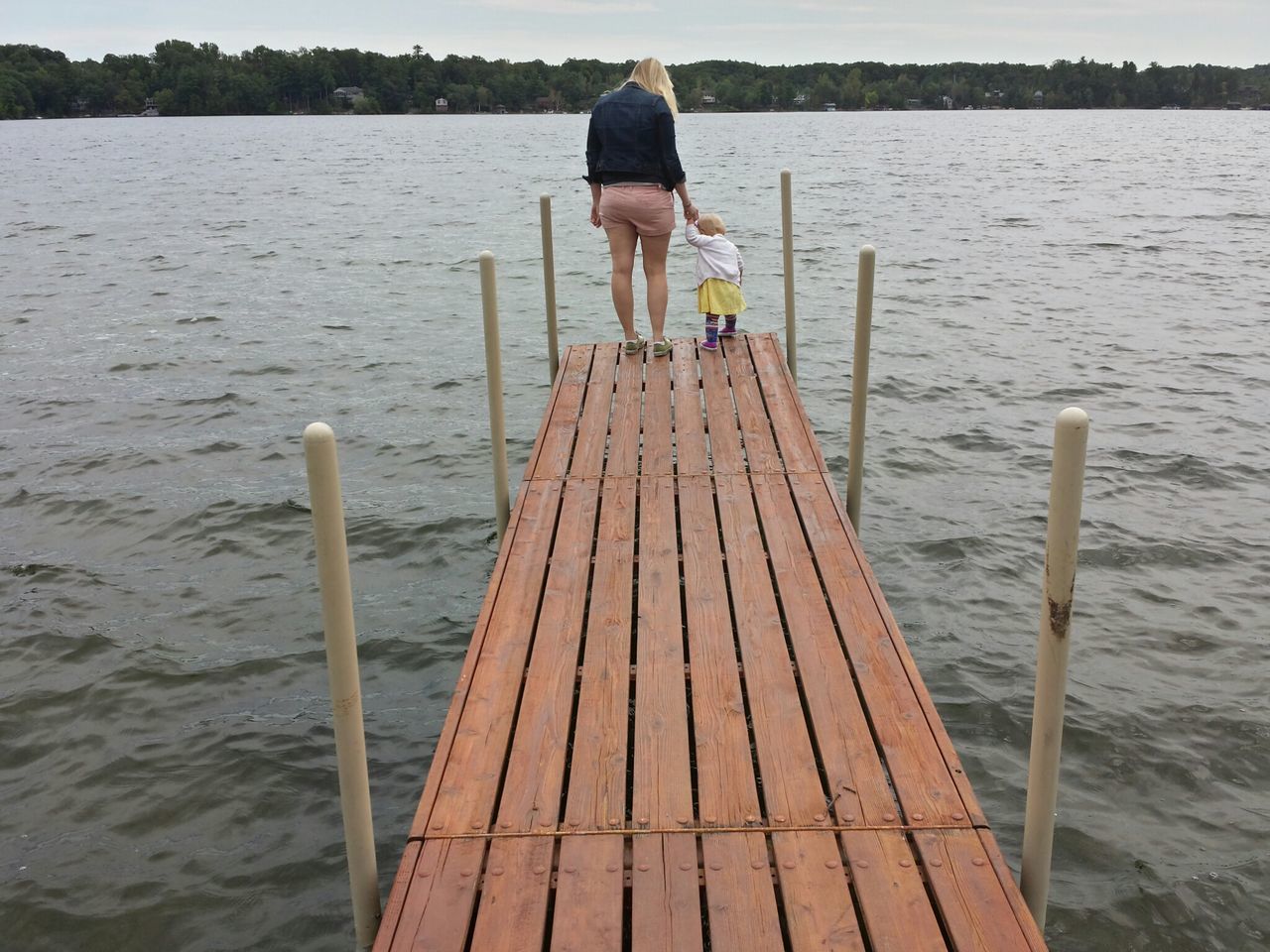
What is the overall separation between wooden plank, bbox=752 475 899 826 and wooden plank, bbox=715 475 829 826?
0.05 metres

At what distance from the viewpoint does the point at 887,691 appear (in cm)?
392

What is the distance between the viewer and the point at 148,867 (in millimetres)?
4402

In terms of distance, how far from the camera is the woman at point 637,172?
719cm

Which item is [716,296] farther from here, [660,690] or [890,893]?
[890,893]

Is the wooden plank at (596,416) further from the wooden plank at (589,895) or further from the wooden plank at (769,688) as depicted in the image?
the wooden plank at (589,895)

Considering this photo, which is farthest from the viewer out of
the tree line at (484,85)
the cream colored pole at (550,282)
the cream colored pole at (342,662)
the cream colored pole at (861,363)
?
the tree line at (484,85)

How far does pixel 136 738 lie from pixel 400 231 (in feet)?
70.0

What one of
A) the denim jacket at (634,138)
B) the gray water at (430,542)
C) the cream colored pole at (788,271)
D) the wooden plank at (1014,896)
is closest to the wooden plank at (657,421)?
the cream colored pole at (788,271)

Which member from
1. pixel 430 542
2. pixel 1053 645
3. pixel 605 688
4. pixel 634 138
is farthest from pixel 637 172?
pixel 1053 645

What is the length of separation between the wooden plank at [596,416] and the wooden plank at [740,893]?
324cm

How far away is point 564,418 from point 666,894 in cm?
443

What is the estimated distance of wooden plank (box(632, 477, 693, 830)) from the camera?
132 inches

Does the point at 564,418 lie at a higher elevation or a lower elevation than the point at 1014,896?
higher

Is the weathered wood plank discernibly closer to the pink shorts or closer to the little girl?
the pink shorts
